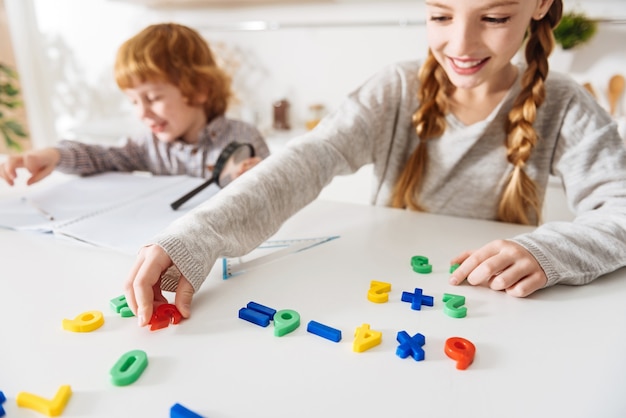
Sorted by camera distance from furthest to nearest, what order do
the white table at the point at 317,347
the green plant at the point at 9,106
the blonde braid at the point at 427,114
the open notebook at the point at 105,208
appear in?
the green plant at the point at 9,106 → the blonde braid at the point at 427,114 → the open notebook at the point at 105,208 → the white table at the point at 317,347

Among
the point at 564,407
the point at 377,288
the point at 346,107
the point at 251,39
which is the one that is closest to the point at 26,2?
the point at 251,39

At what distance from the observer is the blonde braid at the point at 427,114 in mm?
880

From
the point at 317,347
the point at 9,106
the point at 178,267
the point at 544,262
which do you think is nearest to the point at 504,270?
the point at 544,262

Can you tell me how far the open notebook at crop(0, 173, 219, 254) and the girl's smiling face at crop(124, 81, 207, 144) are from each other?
0.61 ft

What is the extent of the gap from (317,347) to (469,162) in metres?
0.58

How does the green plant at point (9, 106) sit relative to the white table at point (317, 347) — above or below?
below

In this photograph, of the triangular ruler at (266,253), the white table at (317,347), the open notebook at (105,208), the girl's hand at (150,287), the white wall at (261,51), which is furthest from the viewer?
the white wall at (261,51)

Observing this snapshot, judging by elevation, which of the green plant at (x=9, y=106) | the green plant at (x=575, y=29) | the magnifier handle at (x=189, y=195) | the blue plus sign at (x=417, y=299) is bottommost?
the green plant at (x=9, y=106)

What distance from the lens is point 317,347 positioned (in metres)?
0.47

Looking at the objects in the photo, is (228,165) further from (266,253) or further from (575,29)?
(575,29)

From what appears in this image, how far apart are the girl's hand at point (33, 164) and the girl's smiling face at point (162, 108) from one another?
220 millimetres

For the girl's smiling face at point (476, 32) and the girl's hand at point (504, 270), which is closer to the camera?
the girl's hand at point (504, 270)

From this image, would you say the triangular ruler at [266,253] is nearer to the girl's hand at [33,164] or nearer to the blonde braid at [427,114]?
the blonde braid at [427,114]

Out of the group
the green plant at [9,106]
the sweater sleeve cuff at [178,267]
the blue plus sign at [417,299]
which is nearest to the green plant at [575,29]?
the blue plus sign at [417,299]
